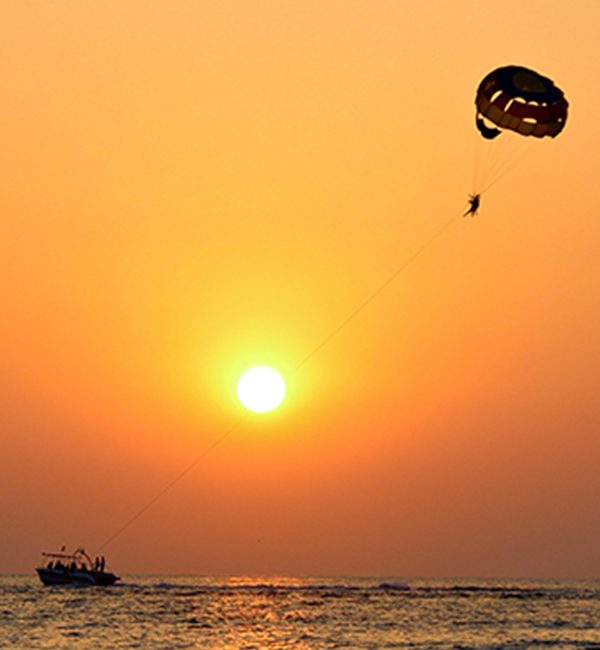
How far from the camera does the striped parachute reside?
131 ft

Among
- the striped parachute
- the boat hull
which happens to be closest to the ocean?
the boat hull

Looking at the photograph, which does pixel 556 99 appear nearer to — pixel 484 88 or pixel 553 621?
pixel 484 88

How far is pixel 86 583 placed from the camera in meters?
113

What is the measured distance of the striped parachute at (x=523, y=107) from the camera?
39875mm

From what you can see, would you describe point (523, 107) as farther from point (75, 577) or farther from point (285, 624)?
point (75, 577)

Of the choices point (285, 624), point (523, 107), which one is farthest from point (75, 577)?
point (523, 107)

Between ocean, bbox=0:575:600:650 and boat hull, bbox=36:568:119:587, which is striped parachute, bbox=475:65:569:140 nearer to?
ocean, bbox=0:575:600:650

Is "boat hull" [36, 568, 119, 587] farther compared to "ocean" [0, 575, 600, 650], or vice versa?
"boat hull" [36, 568, 119, 587]

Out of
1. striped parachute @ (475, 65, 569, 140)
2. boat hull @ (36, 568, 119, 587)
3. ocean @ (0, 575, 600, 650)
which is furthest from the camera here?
boat hull @ (36, 568, 119, 587)

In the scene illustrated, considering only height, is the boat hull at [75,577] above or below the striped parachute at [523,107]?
above

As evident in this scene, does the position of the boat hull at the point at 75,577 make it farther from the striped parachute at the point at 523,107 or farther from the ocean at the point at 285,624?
the striped parachute at the point at 523,107

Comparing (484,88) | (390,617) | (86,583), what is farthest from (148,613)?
(484,88)

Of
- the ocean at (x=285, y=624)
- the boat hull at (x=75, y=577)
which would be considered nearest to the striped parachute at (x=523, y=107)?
the ocean at (x=285, y=624)

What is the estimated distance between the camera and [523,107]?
40188 mm
